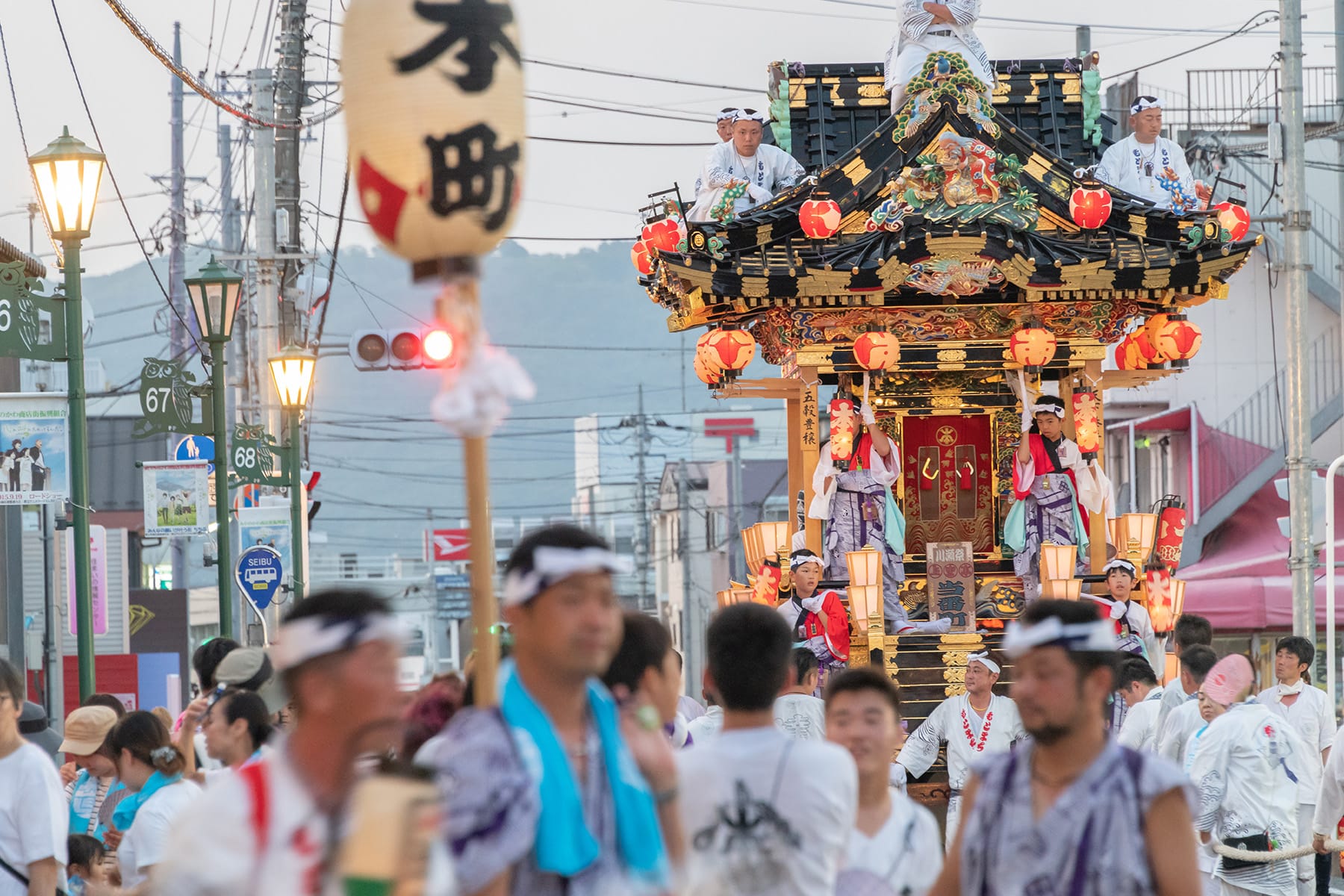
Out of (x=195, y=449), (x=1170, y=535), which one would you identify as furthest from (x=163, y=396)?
(x=1170, y=535)

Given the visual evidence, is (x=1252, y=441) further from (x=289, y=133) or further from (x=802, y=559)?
(x=289, y=133)

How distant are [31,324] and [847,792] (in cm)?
761

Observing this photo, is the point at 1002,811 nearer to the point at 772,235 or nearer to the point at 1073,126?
the point at 772,235

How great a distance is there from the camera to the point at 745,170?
57.3 ft

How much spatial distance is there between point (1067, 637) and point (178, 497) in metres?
12.8

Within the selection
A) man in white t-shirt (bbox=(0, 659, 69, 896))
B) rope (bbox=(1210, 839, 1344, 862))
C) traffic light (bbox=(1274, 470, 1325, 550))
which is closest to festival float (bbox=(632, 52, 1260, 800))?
traffic light (bbox=(1274, 470, 1325, 550))

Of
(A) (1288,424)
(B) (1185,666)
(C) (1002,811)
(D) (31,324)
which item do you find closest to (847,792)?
(C) (1002,811)

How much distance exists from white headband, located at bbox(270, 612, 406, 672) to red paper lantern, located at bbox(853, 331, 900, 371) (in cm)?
1285

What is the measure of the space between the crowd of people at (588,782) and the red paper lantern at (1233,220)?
11234 mm

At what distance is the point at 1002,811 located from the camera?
15.6 ft

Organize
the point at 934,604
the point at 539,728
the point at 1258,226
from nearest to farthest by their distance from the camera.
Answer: the point at 539,728 < the point at 934,604 < the point at 1258,226

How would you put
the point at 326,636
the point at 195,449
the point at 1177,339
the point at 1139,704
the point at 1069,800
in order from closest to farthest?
1. the point at 326,636
2. the point at 1069,800
3. the point at 1139,704
4. the point at 1177,339
5. the point at 195,449

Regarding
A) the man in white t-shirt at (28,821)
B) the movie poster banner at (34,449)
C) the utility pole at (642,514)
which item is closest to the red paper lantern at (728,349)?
the movie poster banner at (34,449)

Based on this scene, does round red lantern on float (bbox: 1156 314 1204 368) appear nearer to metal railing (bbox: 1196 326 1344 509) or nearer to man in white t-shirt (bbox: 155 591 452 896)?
metal railing (bbox: 1196 326 1344 509)
